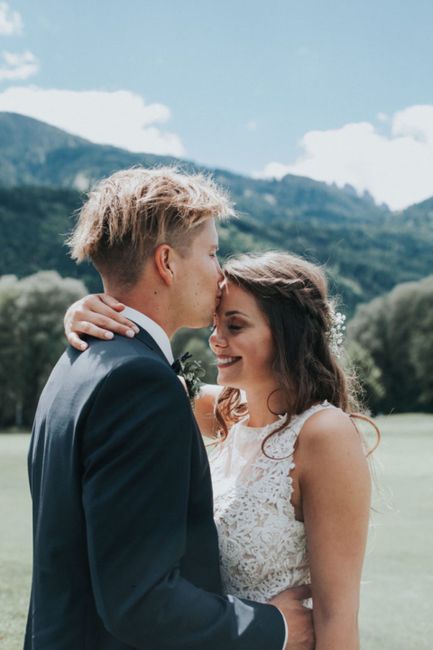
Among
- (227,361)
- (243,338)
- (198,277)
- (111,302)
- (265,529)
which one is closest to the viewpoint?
(111,302)

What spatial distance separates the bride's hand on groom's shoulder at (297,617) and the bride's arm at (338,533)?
35 millimetres

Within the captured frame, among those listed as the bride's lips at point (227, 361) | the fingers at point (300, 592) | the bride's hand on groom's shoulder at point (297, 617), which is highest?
the bride's lips at point (227, 361)

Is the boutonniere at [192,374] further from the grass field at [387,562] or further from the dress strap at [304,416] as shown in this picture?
the grass field at [387,562]

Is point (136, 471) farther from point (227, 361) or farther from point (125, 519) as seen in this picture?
point (227, 361)

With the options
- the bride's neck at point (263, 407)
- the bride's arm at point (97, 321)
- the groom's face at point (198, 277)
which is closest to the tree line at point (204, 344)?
the bride's neck at point (263, 407)

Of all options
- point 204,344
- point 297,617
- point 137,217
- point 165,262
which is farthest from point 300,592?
point 204,344

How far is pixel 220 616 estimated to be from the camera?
2459 millimetres

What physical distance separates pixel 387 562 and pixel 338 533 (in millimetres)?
7234

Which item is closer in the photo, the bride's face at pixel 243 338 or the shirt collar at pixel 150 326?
the shirt collar at pixel 150 326

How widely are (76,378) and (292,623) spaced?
4.25 feet

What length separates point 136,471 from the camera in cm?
230

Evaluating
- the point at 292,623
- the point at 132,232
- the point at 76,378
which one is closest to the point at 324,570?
the point at 292,623

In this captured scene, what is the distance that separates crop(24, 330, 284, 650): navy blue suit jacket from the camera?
2.30 meters

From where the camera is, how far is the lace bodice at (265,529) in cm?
328
